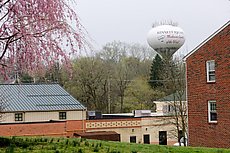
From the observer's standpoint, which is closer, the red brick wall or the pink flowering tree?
the pink flowering tree

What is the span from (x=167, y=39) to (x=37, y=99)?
1934 centimetres

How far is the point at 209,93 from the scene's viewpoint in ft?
86.1

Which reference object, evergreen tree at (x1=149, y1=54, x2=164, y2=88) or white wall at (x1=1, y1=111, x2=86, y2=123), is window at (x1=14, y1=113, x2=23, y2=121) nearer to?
white wall at (x1=1, y1=111, x2=86, y2=123)

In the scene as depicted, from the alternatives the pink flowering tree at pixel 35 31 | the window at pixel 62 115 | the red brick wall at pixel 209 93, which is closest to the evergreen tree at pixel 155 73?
the window at pixel 62 115

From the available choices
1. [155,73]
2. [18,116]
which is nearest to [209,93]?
[18,116]

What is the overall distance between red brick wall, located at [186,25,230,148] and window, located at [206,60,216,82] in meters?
0.25

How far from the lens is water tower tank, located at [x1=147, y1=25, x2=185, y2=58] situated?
4988 centimetres

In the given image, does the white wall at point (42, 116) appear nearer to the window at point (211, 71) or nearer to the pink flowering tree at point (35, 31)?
the window at point (211, 71)

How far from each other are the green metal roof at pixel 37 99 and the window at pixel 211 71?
45.5ft

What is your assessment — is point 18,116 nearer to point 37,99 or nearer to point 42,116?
point 42,116

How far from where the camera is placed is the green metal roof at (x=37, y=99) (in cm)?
3566

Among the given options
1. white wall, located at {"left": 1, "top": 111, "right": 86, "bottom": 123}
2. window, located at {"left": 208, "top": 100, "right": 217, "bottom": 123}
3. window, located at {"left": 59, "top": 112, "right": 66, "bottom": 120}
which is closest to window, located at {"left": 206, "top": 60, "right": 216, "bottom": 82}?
window, located at {"left": 208, "top": 100, "right": 217, "bottom": 123}

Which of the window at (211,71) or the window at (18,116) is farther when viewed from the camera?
the window at (18,116)

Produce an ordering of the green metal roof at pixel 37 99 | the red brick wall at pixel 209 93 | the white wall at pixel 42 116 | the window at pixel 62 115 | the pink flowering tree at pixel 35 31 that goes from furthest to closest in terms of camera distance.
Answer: the window at pixel 62 115 < the green metal roof at pixel 37 99 < the white wall at pixel 42 116 < the red brick wall at pixel 209 93 < the pink flowering tree at pixel 35 31
